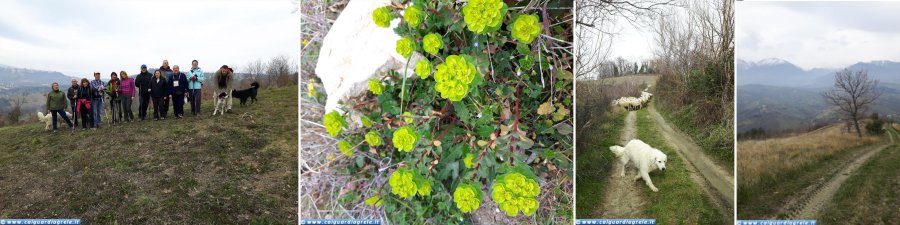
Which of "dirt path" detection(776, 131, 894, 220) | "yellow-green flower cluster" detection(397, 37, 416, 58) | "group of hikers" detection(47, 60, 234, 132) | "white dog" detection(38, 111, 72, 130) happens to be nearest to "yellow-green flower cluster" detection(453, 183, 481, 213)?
"yellow-green flower cluster" detection(397, 37, 416, 58)

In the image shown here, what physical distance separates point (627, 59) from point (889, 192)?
226 cm

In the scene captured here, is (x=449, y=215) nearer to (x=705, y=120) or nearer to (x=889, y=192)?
(x=705, y=120)

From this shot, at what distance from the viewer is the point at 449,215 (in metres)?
2.33

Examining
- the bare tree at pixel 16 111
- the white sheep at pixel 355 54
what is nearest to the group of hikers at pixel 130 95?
the bare tree at pixel 16 111

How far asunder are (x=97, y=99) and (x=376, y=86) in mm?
4716

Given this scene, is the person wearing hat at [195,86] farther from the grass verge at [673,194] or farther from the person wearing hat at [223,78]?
the grass verge at [673,194]

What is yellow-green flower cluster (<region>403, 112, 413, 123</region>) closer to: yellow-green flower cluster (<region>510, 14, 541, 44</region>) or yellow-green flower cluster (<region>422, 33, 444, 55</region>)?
yellow-green flower cluster (<region>422, 33, 444, 55</region>)

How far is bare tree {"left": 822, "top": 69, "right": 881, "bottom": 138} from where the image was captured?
299 cm

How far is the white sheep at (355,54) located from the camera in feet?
7.45

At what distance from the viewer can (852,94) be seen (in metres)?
3.04

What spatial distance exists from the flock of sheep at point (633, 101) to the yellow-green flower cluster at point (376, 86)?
1207 millimetres

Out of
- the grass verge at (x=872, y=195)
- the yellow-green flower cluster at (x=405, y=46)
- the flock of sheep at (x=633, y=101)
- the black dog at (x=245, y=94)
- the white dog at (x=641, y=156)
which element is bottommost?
the grass verge at (x=872, y=195)

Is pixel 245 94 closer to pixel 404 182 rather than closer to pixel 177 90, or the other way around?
pixel 177 90

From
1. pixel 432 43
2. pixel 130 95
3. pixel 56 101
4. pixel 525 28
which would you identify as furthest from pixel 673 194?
pixel 56 101
